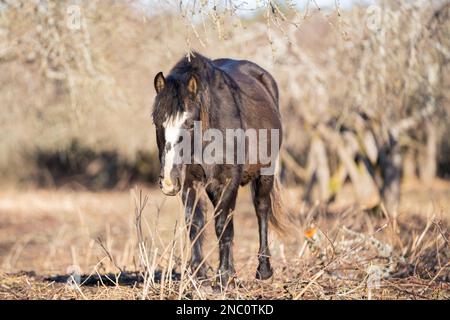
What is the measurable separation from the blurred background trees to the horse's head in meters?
0.31

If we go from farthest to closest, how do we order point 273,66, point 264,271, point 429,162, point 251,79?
point 429,162 < point 273,66 < point 251,79 < point 264,271

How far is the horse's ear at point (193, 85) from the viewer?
219 inches

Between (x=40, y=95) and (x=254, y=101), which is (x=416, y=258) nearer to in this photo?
(x=254, y=101)

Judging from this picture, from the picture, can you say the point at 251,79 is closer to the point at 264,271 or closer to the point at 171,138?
the point at 264,271

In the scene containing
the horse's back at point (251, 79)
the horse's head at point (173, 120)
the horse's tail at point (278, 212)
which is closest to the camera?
the horse's head at point (173, 120)

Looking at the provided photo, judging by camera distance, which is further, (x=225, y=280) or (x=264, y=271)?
(x=264, y=271)

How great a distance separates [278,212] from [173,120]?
2263 mm

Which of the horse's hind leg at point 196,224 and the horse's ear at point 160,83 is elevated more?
the horse's ear at point 160,83

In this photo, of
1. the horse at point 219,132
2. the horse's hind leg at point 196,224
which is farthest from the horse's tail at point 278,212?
the horse's hind leg at point 196,224

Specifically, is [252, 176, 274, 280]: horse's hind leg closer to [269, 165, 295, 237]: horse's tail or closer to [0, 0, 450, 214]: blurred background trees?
[269, 165, 295, 237]: horse's tail

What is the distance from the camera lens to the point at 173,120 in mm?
5371

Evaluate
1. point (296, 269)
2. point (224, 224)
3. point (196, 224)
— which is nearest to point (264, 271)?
point (296, 269)

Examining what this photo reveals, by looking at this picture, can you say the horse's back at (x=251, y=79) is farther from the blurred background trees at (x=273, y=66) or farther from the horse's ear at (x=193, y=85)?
the horse's ear at (x=193, y=85)

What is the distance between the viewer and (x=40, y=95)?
14547 mm
